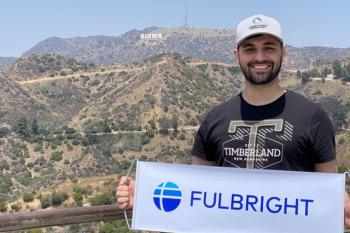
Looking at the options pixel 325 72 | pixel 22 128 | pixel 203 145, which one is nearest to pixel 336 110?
pixel 325 72

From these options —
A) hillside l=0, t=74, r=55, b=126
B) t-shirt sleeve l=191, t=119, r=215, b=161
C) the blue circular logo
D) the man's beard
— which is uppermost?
the man's beard

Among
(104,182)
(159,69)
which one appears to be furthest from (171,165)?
(159,69)

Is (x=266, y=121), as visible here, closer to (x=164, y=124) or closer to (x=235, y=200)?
(x=235, y=200)

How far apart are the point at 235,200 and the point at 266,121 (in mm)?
502

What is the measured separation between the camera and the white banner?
9.73 ft

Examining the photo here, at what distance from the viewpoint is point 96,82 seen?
417ft

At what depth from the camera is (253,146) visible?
294cm

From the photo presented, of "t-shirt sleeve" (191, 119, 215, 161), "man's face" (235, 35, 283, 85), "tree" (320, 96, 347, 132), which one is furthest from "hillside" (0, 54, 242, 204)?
"man's face" (235, 35, 283, 85)

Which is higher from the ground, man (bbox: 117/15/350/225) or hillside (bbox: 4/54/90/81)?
hillside (bbox: 4/54/90/81)

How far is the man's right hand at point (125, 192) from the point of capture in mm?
3207

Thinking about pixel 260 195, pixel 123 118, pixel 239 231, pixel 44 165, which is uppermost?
pixel 260 195

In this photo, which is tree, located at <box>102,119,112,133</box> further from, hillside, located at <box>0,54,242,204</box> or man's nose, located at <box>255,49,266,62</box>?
man's nose, located at <box>255,49,266,62</box>

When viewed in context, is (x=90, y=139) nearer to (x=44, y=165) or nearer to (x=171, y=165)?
(x=44, y=165)

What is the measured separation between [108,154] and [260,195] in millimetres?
79338
